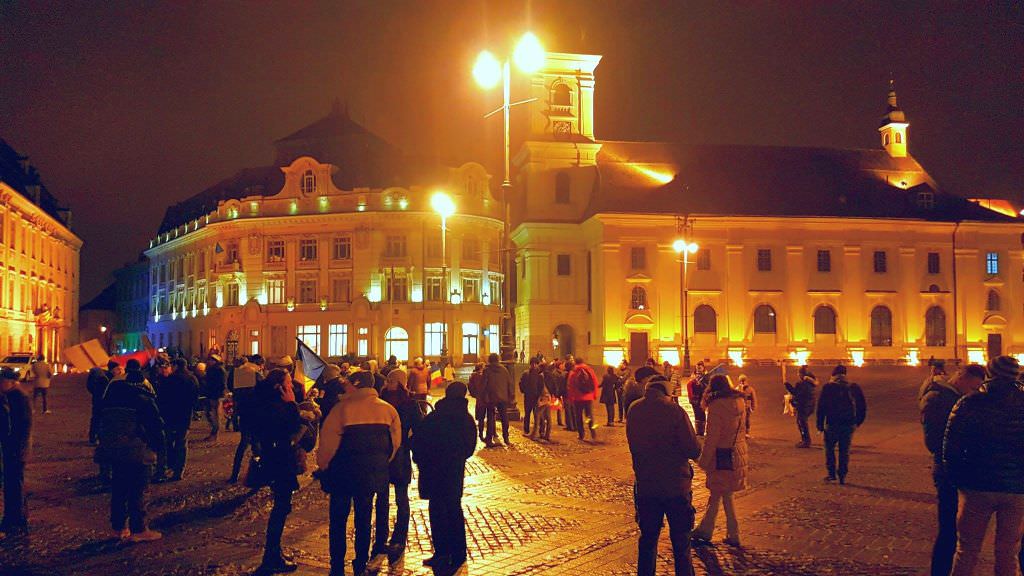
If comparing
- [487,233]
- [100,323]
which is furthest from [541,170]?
[100,323]

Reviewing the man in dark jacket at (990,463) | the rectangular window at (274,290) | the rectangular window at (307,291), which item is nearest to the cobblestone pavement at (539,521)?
the man in dark jacket at (990,463)

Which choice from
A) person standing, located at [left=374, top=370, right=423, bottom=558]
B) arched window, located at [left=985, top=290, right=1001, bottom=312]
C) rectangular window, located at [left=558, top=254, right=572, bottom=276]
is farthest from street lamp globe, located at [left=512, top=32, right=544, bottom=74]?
arched window, located at [left=985, top=290, right=1001, bottom=312]

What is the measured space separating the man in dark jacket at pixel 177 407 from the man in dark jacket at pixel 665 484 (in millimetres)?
8429

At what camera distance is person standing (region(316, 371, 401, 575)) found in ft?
25.0

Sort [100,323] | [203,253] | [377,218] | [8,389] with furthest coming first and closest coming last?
[100,323]
[203,253]
[377,218]
[8,389]

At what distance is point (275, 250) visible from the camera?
6384cm

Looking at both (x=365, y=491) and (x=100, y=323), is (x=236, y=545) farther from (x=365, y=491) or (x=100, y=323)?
(x=100, y=323)

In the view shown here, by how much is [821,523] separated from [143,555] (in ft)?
24.7

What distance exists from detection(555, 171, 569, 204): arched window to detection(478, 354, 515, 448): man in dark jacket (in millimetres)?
40449

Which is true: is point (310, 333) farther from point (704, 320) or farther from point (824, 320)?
point (824, 320)

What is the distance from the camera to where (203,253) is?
69.6 m

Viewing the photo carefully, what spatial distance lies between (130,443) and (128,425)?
0.19m

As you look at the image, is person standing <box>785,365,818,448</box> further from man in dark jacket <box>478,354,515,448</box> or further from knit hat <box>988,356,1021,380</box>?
knit hat <box>988,356,1021,380</box>

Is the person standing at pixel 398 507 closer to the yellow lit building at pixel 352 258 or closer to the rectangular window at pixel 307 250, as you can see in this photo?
the yellow lit building at pixel 352 258
